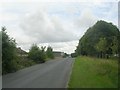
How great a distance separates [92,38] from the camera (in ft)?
257

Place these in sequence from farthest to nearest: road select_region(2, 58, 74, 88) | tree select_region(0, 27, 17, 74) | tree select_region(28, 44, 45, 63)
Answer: tree select_region(28, 44, 45, 63)
tree select_region(0, 27, 17, 74)
road select_region(2, 58, 74, 88)

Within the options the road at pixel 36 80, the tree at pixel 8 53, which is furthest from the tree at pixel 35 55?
the road at pixel 36 80

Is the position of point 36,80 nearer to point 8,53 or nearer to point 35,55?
point 8,53

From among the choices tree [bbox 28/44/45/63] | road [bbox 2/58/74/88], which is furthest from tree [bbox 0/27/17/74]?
tree [bbox 28/44/45/63]

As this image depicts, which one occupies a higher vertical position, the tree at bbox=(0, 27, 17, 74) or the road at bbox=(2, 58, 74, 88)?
the tree at bbox=(0, 27, 17, 74)

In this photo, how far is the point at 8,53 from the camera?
3634cm

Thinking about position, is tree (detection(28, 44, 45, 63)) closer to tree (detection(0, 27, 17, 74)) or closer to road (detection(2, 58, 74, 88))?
tree (detection(0, 27, 17, 74))

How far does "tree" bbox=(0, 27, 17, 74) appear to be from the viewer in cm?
3578

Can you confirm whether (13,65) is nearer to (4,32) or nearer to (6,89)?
(4,32)

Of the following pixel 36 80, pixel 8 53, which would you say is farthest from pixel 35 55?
pixel 36 80

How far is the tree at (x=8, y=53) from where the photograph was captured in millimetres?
35781

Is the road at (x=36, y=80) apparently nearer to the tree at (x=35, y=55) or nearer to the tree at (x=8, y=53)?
the tree at (x=8, y=53)

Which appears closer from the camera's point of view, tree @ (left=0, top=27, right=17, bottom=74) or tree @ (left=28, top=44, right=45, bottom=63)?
tree @ (left=0, top=27, right=17, bottom=74)

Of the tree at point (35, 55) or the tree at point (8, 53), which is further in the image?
the tree at point (35, 55)
